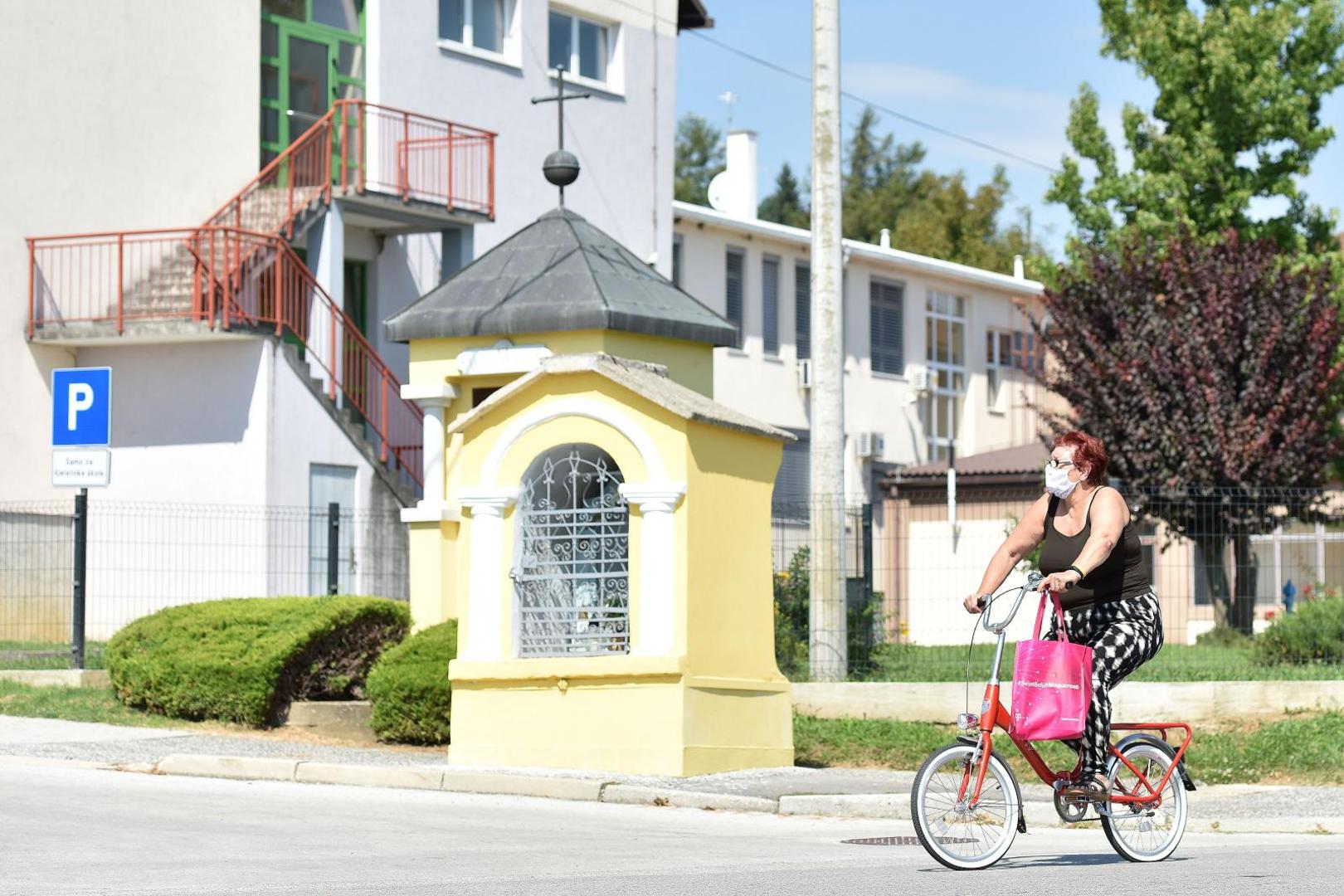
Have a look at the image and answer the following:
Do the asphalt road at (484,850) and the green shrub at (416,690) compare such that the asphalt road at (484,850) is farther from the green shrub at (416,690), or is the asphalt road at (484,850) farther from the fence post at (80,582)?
the fence post at (80,582)

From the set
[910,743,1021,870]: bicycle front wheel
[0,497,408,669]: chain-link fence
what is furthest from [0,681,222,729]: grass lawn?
[910,743,1021,870]: bicycle front wheel

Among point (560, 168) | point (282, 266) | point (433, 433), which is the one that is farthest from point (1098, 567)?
point (282, 266)

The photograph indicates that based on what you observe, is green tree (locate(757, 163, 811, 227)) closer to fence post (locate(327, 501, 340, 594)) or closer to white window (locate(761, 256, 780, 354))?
white window (locate(761, 256, 780, 354))

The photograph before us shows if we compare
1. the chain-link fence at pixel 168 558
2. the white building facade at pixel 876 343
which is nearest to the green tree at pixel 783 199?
the white building facade at pixel 876 343

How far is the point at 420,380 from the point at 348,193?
369 inches

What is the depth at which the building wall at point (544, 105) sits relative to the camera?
105 feet

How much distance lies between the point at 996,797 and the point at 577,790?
4853 millimetres

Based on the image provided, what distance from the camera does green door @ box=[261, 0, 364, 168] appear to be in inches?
1198

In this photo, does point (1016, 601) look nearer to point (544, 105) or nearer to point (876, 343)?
point (544, 105)

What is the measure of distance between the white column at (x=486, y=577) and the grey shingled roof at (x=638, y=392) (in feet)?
2.01

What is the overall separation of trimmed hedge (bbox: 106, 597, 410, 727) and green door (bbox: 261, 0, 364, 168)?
13242 millimetres

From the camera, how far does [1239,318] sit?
27.8 metres

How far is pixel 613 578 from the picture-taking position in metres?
16.1

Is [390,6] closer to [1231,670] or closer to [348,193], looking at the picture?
[348,193]
